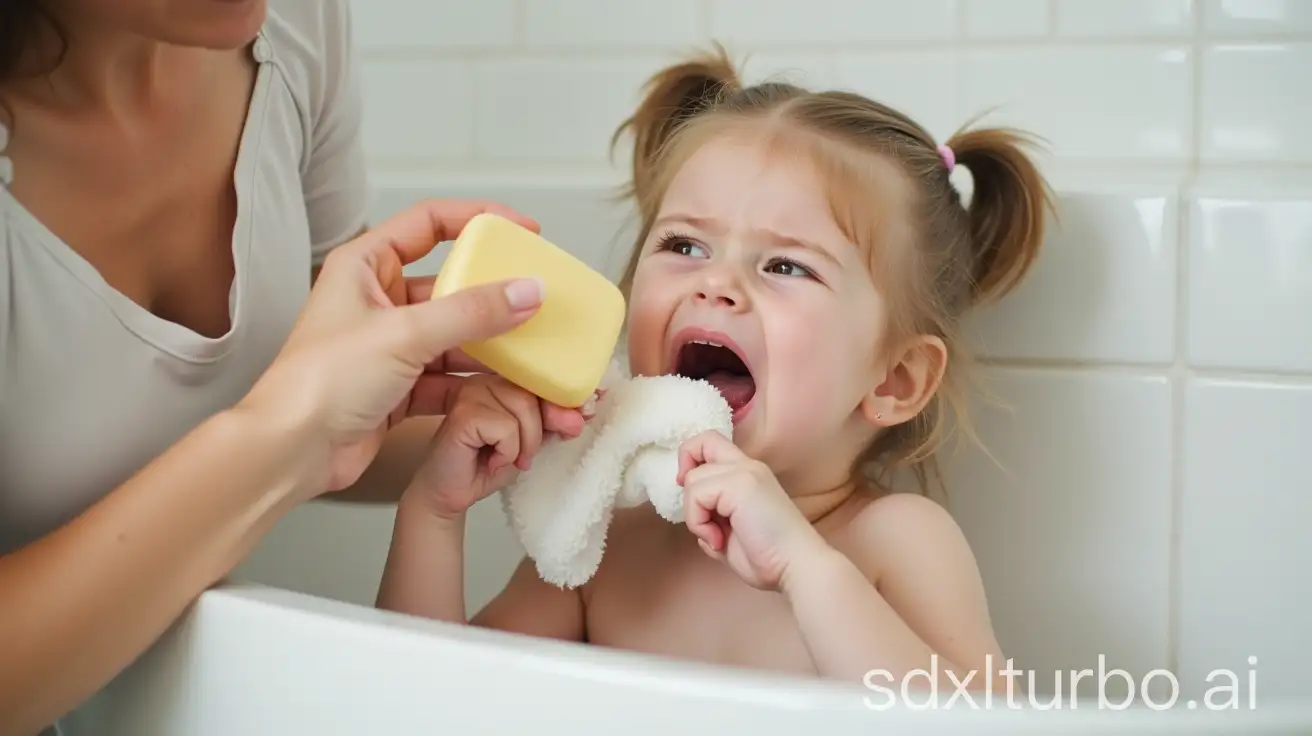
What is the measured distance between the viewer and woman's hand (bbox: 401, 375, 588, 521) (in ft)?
2.62

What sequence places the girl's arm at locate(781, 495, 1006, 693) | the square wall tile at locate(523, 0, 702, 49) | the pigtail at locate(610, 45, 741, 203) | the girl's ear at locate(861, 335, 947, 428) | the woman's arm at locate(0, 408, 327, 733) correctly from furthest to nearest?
the square wall tile at locate(523, 0, 702, 49) < the pigtail at locate(610, 45, 741, 203) < the girl's ear at locate(861, 335, 947, 428) < the girl's arm at locate(781, 495, 1006, 693) < the woman's arm at locate(0, 408, 327, 733)

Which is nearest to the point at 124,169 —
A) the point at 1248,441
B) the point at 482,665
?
the point at 482,665

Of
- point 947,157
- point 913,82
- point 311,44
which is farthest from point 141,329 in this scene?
point 913,82

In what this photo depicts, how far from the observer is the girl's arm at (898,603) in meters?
0.74

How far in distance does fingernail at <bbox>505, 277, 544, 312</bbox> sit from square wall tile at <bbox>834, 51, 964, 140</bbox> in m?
0.74

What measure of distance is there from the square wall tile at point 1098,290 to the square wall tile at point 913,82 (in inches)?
10.1

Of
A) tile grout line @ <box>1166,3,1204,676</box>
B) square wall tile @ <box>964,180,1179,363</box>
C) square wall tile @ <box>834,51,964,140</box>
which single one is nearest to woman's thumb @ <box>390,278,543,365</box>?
square wall tile @ <box>964,180,1179,363</box>

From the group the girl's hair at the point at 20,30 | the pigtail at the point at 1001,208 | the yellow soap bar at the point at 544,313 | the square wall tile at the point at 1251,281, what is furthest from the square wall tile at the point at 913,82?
the girl's hair at the point at 20,30

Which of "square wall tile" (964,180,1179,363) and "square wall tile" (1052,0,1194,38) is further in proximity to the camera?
"square wall tile" (1052,0,1194,38)

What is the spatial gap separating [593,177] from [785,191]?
45cm

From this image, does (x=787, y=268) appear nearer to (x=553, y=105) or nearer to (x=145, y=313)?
(x=145, y=313)

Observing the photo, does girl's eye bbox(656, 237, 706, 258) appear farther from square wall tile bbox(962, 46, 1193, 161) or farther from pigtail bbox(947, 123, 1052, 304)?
square wall tile bbox(962, 46, 1193, 161)

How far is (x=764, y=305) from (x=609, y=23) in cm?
66

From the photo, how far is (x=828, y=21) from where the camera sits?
4.42 ft
